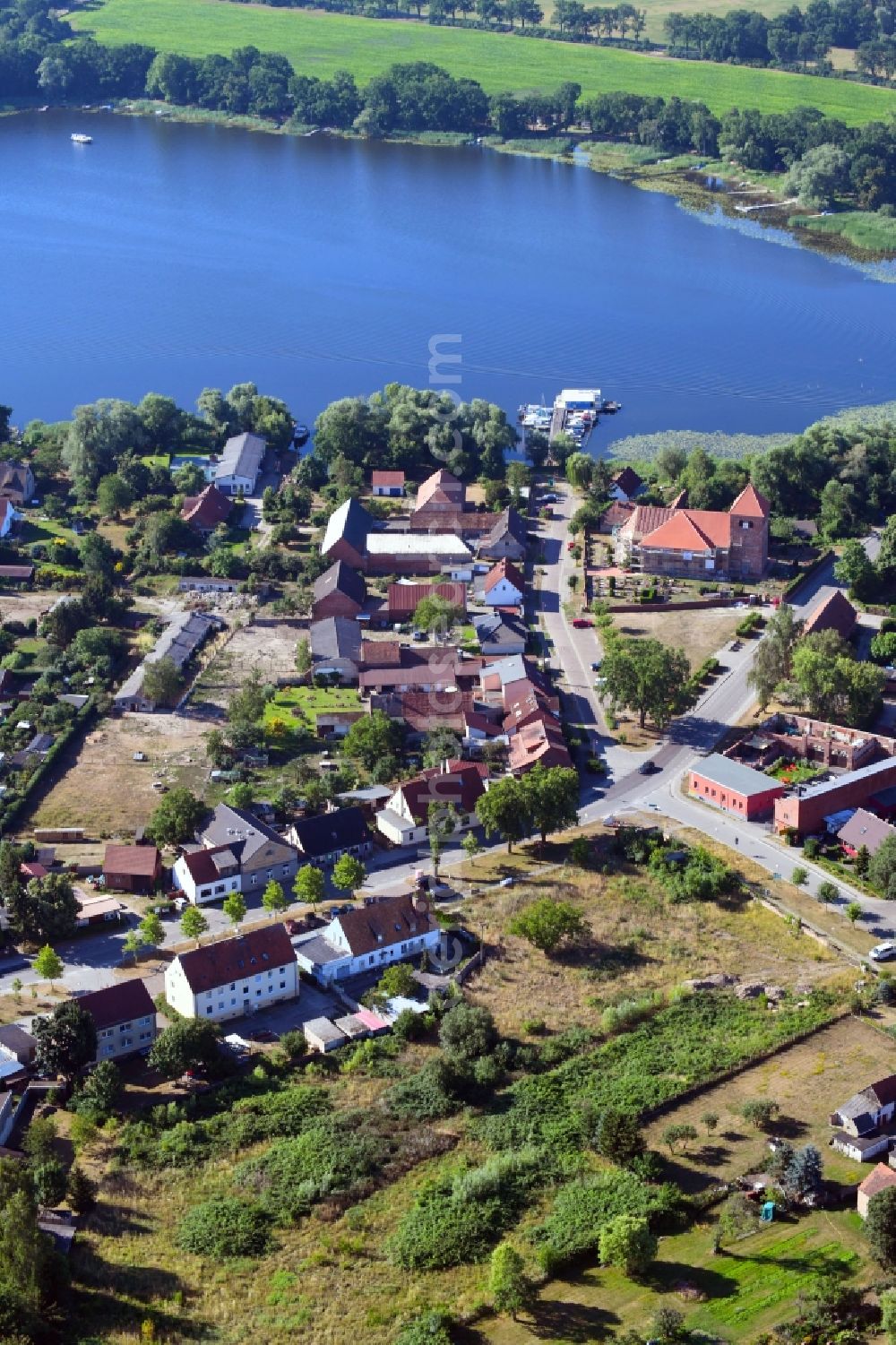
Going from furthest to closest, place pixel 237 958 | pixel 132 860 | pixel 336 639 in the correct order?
pixel 336 639, pixel 132 860, pixel 237 958

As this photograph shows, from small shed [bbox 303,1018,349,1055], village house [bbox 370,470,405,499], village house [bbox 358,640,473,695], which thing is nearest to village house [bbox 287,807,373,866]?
small shed [bbox 303,1018,349,1055]

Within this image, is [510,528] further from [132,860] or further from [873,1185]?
[873,1185]

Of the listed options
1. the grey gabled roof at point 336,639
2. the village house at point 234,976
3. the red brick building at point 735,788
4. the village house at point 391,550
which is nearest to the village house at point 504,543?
the village house at point 391,550

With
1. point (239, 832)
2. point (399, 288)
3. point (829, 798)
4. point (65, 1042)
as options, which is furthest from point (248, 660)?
point (399, 288)

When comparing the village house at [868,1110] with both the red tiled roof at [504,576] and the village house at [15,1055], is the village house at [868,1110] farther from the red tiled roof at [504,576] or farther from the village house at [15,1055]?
the red tiled roof at [504,576]

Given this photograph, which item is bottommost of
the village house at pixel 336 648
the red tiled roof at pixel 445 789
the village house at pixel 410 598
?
the red tiled roof at pixel 445 789

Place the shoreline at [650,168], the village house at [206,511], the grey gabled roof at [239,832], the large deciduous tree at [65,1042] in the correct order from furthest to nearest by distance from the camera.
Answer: the shoreline at [650,168]
the village house at [206,511]
the grey gabled roof at [239,832]
the large deciduous tree at [65,1042]
